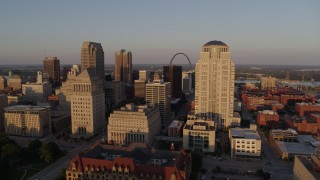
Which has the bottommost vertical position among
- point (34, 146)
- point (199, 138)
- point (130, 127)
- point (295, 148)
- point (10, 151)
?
point (295, 148)

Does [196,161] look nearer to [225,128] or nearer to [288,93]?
[225,128]

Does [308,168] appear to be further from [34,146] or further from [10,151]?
[10,151]

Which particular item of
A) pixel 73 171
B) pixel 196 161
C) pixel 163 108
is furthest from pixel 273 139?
pixel 73 171

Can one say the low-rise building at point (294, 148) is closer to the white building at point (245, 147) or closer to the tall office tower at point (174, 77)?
A: the white building at point (245, 147)

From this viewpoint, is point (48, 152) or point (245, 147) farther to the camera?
point (245, 147)

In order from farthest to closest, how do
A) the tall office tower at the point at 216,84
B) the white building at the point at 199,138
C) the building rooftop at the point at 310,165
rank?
the tall office tower at the point at 216,84, the white building at the point at 199,138, the building rooftop at the point at 310,165

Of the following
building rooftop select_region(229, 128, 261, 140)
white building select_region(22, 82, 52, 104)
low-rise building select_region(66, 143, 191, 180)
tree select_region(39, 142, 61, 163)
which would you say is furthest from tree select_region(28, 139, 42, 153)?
white building select_region(22, 82, 52, 104)

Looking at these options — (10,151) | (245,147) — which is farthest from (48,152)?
(245,147)

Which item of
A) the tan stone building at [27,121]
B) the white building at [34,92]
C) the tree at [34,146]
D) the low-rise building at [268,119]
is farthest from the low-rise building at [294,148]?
the white building at [34,92]
